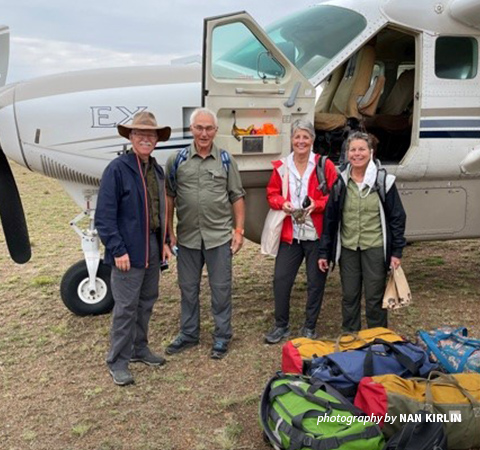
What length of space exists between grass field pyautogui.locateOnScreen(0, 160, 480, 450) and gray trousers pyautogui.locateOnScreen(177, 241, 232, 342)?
19 centimetres

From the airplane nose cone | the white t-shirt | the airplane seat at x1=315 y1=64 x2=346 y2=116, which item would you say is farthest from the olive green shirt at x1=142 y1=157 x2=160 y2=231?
the airplane seat at x1=315 y1=64 x2=346 y2=116

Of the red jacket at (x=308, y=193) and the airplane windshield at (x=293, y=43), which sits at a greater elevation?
the airplane windshield at (x=293, y=43)

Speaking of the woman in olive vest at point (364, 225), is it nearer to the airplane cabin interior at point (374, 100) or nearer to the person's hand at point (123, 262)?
the airplane cabin interior at point (374, 100)

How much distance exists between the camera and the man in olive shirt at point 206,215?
3.96m

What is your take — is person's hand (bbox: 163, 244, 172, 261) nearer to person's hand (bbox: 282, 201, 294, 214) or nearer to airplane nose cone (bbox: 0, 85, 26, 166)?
person's hand (bbox: 282, 201, 294, 214)

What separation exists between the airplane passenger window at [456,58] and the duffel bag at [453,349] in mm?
2335

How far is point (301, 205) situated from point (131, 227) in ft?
Result: 4.21

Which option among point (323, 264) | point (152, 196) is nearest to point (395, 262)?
point (323, 264)

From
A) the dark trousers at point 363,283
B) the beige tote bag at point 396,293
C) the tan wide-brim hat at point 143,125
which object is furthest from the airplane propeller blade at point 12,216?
the beige tote bag at point 396,293

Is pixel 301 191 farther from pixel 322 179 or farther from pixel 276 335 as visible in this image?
pixel 276 335

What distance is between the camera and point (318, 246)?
13.8 ft

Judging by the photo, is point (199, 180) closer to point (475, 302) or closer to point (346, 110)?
point (346, 110)

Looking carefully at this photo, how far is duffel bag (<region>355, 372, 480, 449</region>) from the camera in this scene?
288 centimetres

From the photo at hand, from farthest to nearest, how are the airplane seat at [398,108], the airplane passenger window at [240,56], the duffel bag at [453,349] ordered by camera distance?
the airplane seat at [398,108] → the airplane passenger window at [240,56] → the duffel bag at [453,349]
